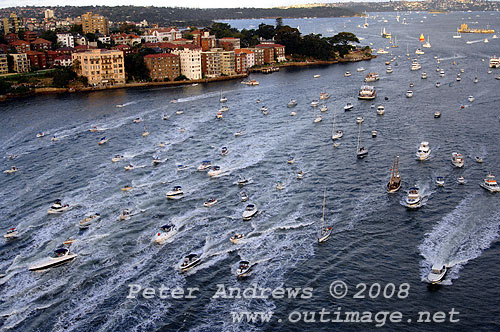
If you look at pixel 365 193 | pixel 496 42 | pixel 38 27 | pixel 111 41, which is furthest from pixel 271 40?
pixel 365 193

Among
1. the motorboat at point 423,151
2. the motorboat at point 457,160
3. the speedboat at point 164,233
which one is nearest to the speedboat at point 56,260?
the speedboat at point 164,233

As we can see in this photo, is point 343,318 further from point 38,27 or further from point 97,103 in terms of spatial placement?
point 38,27

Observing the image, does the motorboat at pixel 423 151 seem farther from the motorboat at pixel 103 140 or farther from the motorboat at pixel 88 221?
the motorboat at pixel 103 140

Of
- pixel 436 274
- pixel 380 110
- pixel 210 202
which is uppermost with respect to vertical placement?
pixel 380 110

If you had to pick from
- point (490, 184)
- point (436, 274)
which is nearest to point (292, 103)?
point (490, 184)

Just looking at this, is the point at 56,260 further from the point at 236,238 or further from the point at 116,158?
the point at 116,158

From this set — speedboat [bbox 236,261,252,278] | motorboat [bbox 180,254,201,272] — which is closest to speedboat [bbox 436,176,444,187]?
speedboat [bbox 236,261,252,278]
